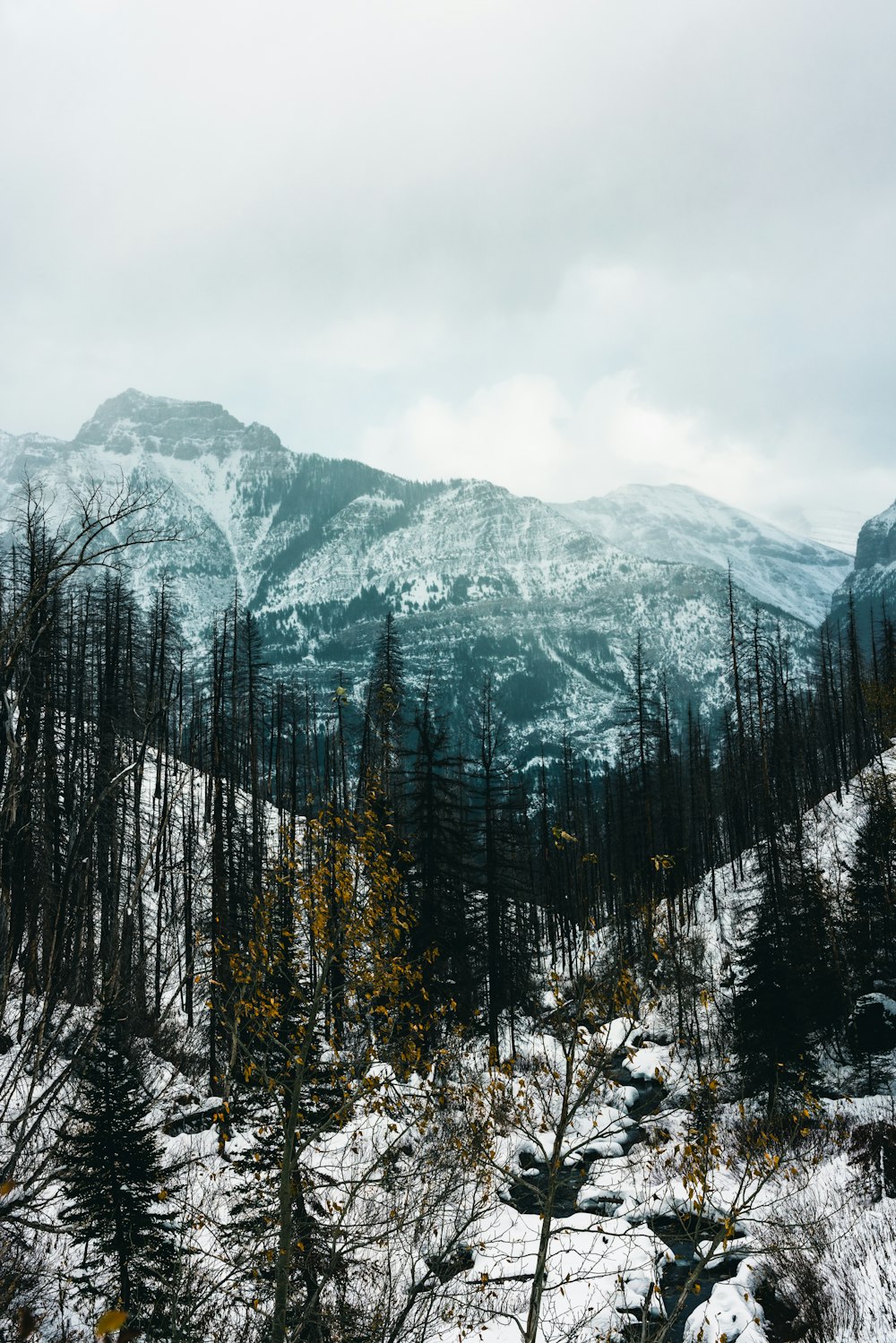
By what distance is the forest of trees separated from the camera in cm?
451

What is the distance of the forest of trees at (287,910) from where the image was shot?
4.51m

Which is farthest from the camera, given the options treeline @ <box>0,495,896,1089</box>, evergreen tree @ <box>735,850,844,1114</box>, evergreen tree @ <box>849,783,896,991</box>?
evergreen tree @ <box>849,783,896,991</box>

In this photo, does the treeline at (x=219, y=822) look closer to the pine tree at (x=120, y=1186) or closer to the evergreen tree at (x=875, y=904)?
the evergreen tree at (x=875, y=904)

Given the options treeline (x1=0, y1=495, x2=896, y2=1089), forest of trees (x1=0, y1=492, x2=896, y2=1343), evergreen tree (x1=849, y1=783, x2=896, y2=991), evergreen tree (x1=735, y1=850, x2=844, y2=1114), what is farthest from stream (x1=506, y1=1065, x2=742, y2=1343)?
evergreen tree (x1=849, y1=783, x2=896, y2=991)

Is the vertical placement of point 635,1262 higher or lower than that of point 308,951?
lower

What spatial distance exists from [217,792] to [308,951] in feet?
43.2

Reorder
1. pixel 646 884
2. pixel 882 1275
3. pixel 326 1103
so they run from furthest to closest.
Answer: pixel 646 884
pixel 326 1103
pixel 882 1275

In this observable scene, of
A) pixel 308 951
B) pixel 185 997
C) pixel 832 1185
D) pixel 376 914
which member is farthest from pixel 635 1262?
pixel 185 997

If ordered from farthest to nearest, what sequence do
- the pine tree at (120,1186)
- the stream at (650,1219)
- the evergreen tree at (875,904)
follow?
the evergreen tree at (875,904) → the stream at (650,1219) → the pine tree at (120,1186)

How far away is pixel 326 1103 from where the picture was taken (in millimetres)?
12570

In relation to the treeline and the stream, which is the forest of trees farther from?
the stream

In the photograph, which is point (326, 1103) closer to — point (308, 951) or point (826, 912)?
point (308, 951)

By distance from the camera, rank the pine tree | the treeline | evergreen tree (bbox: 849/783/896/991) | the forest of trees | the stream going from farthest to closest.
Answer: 1. evergreen tree (bbox: 849/783/896/991)
2. the stream
3. the pine tree
4. the forest of trees
5. the treeline

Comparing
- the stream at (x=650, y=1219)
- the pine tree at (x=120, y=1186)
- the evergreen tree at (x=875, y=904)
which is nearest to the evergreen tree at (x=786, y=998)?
the evergreen tree at (x=875, y=904)
